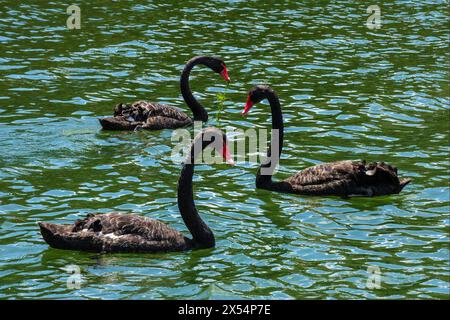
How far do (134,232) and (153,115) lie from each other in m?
5.26

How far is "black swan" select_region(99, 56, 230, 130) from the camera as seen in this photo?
17.0 metres

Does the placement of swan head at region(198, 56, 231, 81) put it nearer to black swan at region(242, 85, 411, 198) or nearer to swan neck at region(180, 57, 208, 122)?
swan neck at region(180, 57, 208, 122)

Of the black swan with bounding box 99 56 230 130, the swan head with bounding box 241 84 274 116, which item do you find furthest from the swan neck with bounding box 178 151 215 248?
the black swan with bounding box 99 56 230 130

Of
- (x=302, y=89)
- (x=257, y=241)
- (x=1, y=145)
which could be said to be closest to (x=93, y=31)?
(x=302, y=89)

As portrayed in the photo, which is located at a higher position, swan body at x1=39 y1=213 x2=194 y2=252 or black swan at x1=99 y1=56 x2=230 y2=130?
black swan at x1=99 y1=56 x2=230 y2=130

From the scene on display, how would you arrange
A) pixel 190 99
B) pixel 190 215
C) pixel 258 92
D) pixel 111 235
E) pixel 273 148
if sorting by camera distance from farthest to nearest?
pixel 190 99, pixel 258 92, pixel 273 148, pixel 190 215, pixel 111 235

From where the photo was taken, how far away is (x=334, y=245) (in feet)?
41.0

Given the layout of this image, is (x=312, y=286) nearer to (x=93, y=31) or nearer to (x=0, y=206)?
(x=0, y=206)

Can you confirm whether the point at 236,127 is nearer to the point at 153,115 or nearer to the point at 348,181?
the point at 153,115

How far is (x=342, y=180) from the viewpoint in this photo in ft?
47.0

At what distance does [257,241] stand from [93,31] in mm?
11159

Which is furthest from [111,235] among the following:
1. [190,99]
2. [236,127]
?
[190,99]

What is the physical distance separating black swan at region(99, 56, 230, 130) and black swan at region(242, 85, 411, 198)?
10.0ft

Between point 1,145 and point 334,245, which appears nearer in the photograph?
point 334,245
